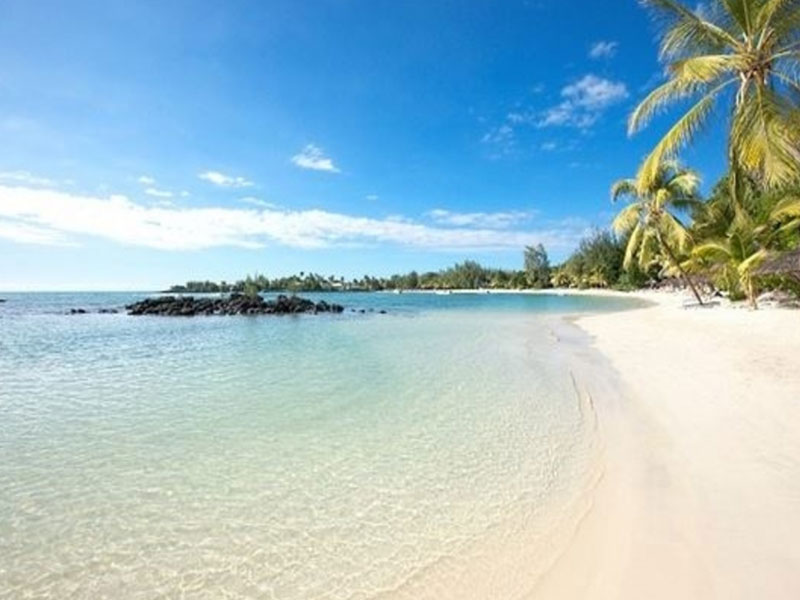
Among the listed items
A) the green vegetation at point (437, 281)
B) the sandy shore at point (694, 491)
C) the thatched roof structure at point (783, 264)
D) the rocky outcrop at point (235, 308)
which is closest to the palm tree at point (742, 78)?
the sandy shore at point (694, 491)

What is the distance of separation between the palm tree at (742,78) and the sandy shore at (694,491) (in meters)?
4.53

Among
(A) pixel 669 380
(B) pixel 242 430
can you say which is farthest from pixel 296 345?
(A) pixel 669 380

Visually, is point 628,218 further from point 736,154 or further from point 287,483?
point 287,483

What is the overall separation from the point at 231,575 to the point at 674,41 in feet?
45.7

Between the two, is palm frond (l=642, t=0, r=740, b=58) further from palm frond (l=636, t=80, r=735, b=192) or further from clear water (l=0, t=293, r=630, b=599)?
clear water (l=0, t=293, r=630, b=599)

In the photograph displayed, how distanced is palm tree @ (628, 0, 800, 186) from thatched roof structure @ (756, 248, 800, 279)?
766 centimetres

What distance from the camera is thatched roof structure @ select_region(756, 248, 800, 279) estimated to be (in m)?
17.4

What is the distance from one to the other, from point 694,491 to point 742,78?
10305 millimetres

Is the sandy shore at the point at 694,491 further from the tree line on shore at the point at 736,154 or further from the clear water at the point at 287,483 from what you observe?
the tree line on shore at the point at 736,154

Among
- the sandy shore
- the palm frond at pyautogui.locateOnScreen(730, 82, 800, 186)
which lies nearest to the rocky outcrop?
the sandy shore

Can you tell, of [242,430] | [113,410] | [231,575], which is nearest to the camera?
[231,575]

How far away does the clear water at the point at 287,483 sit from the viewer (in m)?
3.47

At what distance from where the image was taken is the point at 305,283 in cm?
13438

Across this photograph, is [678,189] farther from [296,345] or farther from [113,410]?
[113,410]
